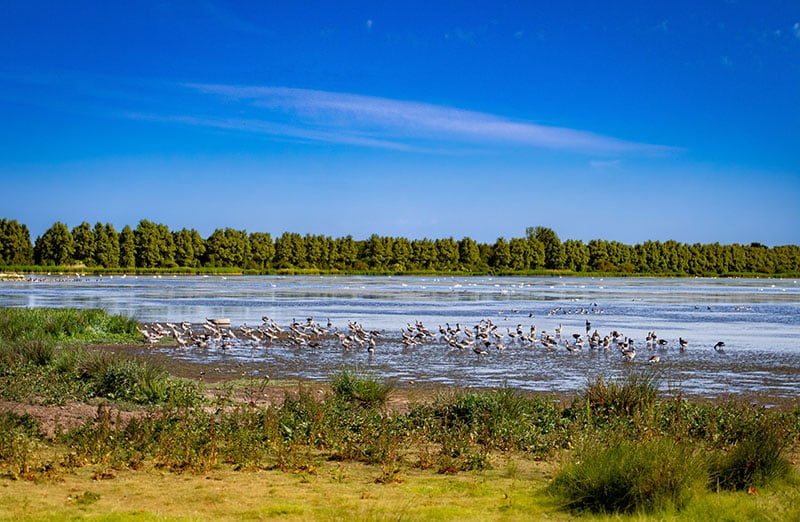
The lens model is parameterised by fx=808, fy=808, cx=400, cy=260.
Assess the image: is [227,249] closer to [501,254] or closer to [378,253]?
[378,253]

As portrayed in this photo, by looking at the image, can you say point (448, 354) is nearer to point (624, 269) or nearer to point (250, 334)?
point (250, 334)

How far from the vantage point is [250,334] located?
88.6 feet

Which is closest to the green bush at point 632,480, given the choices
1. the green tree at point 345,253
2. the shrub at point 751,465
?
the shrub at point 751,465

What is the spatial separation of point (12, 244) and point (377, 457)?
145 m

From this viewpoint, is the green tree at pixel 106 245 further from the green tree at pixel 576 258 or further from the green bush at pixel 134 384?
the green bush at pixel 134 384

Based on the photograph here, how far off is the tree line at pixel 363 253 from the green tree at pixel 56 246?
0.17 metres

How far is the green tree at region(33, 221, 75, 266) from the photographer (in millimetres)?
137500

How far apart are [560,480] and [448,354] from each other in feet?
52.6

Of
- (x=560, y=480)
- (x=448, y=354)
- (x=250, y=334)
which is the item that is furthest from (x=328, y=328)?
(x=560, y=480)

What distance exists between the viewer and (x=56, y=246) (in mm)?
138750

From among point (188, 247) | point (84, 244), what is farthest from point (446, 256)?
point (84, 244)

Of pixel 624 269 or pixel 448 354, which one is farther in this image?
pixel 624 269

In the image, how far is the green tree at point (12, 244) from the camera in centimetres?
13862

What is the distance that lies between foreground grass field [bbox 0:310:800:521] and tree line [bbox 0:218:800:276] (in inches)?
5298
